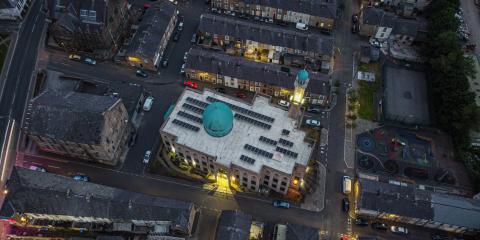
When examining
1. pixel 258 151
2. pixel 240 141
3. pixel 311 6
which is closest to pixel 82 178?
pixel 240 141

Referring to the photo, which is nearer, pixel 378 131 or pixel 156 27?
pixel 378 131

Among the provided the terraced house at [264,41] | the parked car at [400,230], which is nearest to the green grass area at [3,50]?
the terraced house at [264,41]

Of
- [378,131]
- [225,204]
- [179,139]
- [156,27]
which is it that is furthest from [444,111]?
[156,27]

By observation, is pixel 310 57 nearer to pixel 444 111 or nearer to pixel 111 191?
pixel 444 111

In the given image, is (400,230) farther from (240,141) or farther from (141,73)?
(141,73)

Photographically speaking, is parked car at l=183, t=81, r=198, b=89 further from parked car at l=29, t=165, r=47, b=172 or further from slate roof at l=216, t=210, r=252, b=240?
parked car at l=29, t=165, r=47, b=172

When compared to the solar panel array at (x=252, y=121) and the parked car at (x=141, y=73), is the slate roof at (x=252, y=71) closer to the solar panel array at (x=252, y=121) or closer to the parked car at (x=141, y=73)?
the parked car at (x=141, y=73)
